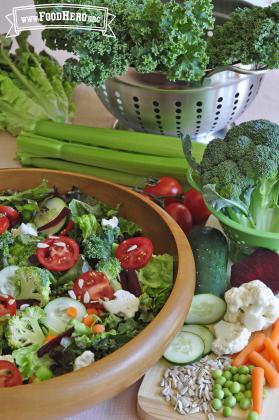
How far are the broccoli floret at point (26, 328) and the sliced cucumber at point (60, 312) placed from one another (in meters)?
0.02

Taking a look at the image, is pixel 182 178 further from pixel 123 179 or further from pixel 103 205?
pixel 103 205

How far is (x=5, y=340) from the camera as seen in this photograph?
1.12 m

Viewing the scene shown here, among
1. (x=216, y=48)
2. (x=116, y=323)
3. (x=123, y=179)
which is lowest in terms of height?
(x=123, y=179)

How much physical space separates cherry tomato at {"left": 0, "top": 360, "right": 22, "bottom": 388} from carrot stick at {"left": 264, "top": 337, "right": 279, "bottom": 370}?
50cm

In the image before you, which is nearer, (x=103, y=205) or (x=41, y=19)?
(x=103, y=205)

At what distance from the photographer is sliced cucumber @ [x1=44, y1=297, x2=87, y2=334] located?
113 centimetres

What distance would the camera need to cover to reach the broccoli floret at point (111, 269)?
1.25m

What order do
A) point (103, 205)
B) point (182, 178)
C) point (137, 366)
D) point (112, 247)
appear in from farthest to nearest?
1. point (182, 178)
2. point (103, 205)
3. point (112, 247)
4. point (137, 366)

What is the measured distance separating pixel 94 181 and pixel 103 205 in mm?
68

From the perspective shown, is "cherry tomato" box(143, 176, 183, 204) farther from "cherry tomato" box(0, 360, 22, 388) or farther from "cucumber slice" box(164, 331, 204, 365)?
"cherry tomato" box(0, 360, 22, 388)

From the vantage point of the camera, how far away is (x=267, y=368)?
3.67 ft

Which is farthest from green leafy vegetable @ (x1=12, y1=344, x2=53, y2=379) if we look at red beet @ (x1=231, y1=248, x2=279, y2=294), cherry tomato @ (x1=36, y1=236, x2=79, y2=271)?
red beet @ (x1=231, y1=248, x2=279, y2=294)

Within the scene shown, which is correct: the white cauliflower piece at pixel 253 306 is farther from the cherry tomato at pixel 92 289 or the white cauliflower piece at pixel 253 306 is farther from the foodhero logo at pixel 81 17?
the foodhero logo at pixel 81 17

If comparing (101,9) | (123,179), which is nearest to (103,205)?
(123,179)
